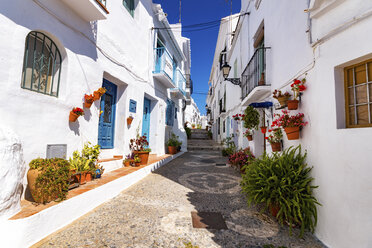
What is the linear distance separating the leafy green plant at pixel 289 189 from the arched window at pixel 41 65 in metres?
4.48

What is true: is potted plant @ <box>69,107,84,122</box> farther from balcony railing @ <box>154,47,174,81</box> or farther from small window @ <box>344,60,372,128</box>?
balcony railing @ <box>154,47,174,81</box>

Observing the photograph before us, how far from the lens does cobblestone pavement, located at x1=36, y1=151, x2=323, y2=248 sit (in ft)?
7.77

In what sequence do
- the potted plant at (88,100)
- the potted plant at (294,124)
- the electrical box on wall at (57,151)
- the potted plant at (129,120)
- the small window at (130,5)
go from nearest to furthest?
the potted plant at (294,124) < the electrical box on wall at (57,151) < the potted plant at (88,100) < the potted plant at (129,120) < the small window at (130,5)

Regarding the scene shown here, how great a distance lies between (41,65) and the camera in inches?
132

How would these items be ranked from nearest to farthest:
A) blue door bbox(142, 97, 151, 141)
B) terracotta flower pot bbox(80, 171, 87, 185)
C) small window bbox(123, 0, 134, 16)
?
terracotta flower pot bbox(80, 171, 87, 185) < small window bbox(123, 0, 134, 16) < blue door bbox(142, 97, 151, 141)

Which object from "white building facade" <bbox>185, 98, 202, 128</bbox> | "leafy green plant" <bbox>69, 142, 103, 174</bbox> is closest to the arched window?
"leafy green plant" <bbox>69, 142, 103, 174</bbox>

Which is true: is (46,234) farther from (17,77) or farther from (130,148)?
(130,148)

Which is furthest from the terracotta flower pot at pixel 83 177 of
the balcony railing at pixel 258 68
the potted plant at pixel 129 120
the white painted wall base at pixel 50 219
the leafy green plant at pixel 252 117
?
the balcony railing at pixel 258 68

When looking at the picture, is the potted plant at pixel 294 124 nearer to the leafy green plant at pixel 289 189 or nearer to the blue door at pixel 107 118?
the leafy green plant at pixel 289 189

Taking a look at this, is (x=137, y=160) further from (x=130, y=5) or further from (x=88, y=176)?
(x=130, y=5)

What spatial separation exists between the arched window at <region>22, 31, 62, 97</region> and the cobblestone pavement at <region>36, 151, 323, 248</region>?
104 inches

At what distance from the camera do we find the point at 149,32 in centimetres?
757

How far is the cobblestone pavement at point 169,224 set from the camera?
2369 millimetres

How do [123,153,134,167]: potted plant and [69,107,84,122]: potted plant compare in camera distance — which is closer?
[69,107,84,122]: potted plant
